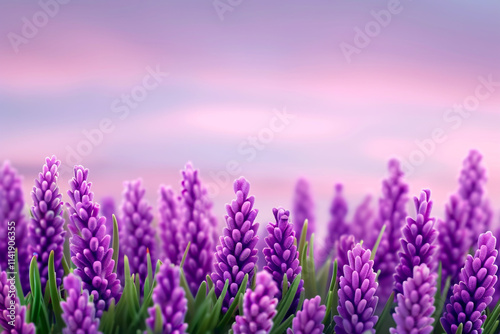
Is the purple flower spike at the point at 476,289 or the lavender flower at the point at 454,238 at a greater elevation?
the lavender flower at the point at 454,238

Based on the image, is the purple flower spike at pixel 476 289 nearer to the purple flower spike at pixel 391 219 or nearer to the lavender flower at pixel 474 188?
the purple flower spike at pixel 391 219

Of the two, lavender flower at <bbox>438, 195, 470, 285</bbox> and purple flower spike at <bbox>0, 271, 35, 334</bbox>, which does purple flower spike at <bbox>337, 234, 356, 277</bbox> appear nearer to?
lavender flower at <bbox>438, 195, 470, 285</bbox>

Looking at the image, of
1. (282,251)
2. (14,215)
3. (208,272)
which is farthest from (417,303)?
(14,215)

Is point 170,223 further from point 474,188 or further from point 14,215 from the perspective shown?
point 474,188

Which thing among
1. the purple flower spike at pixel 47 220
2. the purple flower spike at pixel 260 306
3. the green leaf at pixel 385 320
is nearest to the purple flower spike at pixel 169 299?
the purple flower spike at pixel 260 306

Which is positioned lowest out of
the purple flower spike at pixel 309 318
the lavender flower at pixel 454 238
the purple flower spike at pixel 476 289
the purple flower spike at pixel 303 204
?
the purple flower spike at pixel 309 318

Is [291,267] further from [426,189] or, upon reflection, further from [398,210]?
[398,210]

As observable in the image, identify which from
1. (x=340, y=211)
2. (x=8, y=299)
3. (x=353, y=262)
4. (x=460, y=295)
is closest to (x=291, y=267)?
(x=353, y=262)
